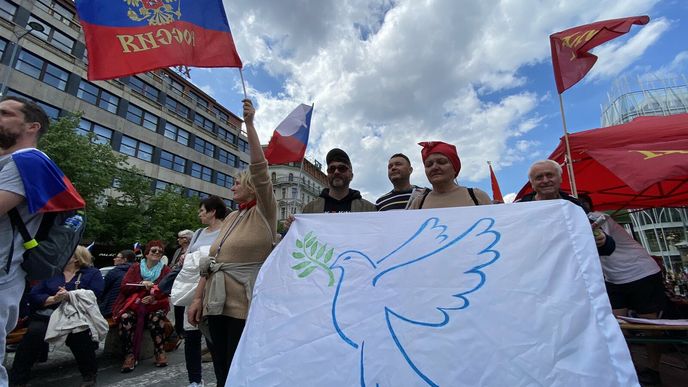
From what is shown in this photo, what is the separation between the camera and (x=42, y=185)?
1772 mm

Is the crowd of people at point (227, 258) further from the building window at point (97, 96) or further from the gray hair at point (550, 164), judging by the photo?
the building window at point (97, 96)

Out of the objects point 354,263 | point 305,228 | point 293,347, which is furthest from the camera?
point 305,228

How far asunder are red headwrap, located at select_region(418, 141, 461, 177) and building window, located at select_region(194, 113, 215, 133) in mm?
33255

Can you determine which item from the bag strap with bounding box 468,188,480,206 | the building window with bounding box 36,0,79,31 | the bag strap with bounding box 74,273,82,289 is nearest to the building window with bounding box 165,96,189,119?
the building window with bounding box 36,0,79,31

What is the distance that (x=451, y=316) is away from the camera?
1539 millimetres

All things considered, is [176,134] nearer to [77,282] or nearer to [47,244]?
[77,282]

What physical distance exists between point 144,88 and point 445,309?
3099 centimetres

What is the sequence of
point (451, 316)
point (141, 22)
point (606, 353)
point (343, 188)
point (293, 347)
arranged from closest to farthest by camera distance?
point (606, 353), point (451, 316), point (293, 347), point (141, 22), point (343, 188)

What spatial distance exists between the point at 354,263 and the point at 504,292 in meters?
0.80

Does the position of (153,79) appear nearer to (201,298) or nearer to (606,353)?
(201,298)

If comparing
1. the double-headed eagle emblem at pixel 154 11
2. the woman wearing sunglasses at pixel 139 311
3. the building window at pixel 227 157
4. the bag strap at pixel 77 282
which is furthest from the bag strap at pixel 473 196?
the building window at pixel 227 157

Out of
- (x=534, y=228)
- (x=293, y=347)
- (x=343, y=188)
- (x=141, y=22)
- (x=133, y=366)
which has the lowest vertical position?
(x=133, y=366)

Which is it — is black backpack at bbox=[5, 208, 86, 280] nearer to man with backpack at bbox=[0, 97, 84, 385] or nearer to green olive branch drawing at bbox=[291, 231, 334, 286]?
man with backpack at bbox=[0, 97, 84, 385]

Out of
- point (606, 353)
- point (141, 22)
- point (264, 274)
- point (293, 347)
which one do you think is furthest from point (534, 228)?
point (141, 22)
